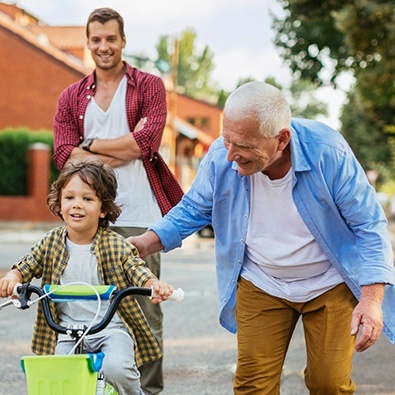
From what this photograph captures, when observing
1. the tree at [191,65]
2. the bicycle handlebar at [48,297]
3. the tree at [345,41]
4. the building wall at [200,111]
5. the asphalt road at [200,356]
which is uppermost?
the tree at [191,65]

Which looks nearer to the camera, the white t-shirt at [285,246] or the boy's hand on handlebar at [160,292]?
the boy's hand on handlebar at [160,292]

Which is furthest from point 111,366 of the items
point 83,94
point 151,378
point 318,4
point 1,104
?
point 1,104

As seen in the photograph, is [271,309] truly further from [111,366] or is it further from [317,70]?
[317,70]

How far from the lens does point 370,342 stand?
4188mm

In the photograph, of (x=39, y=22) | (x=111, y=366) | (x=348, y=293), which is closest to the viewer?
(x=111, y=366)

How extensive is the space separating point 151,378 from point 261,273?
1.38m

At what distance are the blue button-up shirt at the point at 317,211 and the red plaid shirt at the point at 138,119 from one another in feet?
3.05

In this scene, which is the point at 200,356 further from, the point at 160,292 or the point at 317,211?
the point at 160,292

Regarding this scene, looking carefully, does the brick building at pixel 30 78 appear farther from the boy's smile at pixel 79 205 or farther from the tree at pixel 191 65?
the tree at pixel 191 65

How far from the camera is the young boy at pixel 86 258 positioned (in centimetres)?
426

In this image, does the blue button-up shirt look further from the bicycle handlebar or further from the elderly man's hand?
the bicycle handlebar

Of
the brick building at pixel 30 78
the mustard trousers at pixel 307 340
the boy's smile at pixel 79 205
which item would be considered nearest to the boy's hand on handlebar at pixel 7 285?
the boy's smile at pixel 79 205

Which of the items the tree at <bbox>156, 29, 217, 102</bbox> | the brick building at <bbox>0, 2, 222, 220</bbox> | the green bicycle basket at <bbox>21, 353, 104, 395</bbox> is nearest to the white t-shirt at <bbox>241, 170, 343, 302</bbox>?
the green bicycle basket at <bbox>21, 353, 104, 395</bbox>

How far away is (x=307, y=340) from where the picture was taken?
460 centimetres
